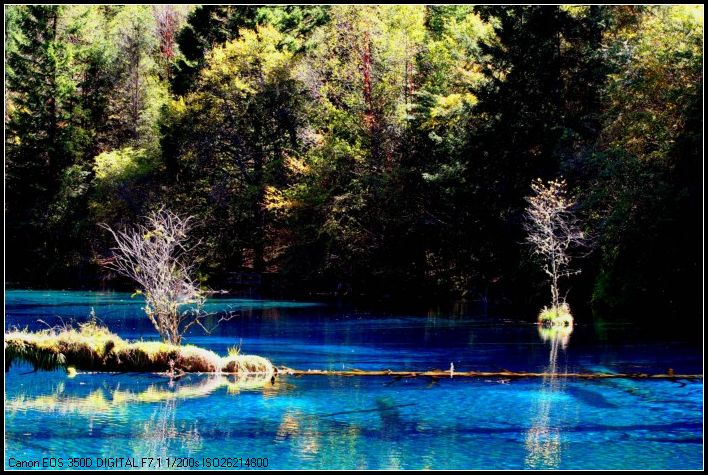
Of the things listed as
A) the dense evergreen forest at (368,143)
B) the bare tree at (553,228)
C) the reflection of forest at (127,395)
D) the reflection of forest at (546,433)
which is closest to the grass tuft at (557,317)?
the bare tree at (553,228)

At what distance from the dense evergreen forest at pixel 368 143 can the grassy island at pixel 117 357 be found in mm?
15873

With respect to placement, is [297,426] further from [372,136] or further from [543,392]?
[372,136]

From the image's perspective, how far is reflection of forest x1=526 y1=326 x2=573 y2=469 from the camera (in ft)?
42.9

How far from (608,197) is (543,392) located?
1758cm

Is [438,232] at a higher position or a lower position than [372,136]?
lower

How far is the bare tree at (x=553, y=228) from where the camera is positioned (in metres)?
32.3

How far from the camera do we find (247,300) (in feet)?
139

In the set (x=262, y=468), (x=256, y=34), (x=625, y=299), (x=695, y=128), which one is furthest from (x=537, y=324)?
(x=256, y=34)

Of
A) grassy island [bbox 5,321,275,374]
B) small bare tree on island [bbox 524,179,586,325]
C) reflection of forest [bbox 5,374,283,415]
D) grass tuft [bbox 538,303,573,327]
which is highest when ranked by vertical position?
small bare tree on island [bbox 524,179,586,325]

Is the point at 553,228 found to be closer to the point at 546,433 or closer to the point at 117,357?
the point at 117,357

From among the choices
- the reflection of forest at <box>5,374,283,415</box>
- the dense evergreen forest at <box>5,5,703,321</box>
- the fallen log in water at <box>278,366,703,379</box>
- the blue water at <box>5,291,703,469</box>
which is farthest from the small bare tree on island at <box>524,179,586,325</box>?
the reflection of forest at <box>5,374,283,415</box>

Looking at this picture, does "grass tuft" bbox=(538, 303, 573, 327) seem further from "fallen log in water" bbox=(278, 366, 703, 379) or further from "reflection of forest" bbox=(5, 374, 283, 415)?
"reflection of forest" bbox=(5, 374, 283, 415)

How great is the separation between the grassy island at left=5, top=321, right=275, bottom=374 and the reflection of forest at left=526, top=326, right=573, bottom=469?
18.4 ft

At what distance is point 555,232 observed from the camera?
3694 centimetres
